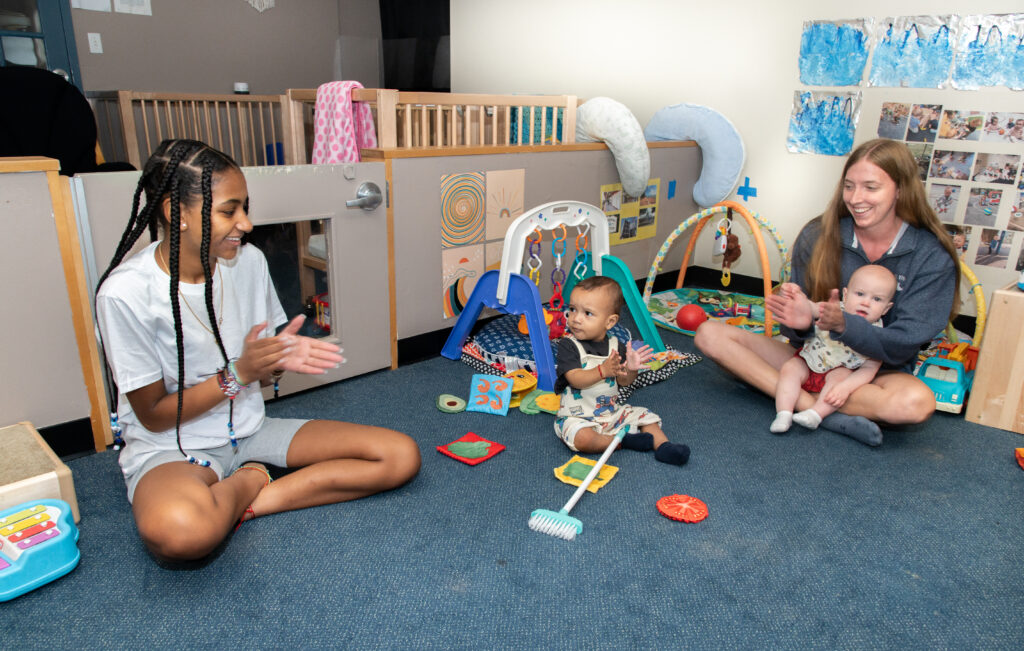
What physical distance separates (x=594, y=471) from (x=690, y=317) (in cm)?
134

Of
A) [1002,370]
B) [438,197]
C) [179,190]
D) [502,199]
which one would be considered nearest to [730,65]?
[502,199]

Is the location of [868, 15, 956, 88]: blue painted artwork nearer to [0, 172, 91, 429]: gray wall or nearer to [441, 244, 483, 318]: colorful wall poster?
[441, 244, 483, 318]: colorful wall poster

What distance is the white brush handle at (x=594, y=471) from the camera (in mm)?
1600

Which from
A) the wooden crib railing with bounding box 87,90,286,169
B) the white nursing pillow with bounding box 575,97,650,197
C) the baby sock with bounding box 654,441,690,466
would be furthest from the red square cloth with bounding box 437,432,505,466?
the wooden crib railing with bounding box 87,90,286,169

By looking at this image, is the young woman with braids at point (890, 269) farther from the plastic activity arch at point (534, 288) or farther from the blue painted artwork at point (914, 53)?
the blue painted artwork at point (914, 53)

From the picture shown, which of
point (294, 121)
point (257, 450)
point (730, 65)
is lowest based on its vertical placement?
point (257, 450)

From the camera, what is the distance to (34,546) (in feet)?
4.32

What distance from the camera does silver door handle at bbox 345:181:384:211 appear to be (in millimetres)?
2166

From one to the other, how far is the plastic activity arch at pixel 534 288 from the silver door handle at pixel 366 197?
441mm

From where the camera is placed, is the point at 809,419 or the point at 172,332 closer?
the point at 172,332

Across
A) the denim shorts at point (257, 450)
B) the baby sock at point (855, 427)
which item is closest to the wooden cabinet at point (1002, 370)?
the baby sock at point (855, 427)

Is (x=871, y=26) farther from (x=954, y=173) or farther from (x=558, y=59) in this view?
(x=558, y=59)

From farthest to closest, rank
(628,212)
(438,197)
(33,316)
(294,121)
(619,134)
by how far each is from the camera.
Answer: (628,212) → (619,134) → (294,121) → (438,197) → (33,316)

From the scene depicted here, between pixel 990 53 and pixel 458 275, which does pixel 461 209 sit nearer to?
pixel 458 275
